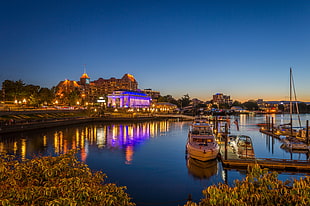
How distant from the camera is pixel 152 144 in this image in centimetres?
5066

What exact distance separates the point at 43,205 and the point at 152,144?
44273 millimetres

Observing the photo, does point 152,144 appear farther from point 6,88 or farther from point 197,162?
point 6,88

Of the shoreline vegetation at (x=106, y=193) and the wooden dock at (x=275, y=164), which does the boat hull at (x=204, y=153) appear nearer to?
the wooden dock at (x=275, y=164)

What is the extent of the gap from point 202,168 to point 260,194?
2215cm

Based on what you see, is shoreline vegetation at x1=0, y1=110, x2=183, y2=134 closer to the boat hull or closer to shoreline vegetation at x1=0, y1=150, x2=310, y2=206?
the boat hull

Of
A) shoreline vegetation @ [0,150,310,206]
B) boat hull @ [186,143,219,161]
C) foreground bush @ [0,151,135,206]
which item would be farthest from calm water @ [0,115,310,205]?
shoreline vegetation @ [0,150,310,206]

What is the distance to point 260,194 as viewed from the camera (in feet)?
24.9

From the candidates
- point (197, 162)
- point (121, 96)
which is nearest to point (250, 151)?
point (197, 162)

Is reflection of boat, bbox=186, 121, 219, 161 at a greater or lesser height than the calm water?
greater

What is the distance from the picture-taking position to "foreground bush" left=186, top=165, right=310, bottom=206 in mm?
7020

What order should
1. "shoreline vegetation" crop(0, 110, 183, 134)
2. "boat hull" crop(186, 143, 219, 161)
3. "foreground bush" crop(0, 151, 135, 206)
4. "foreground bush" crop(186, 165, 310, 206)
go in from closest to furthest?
1. "foreground bush" crop(0, 151, 135, 206)
2. "foreground bush" crop(186, 165, 310, 206)
3. "boat hull" crop(186, 143, 219, 161)
4. "shoreline vegetation" crop(0, 110, 183, 134)

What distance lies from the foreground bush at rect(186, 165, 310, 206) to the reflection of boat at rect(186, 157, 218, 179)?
19.1m

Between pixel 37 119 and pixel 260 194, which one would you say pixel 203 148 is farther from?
pixel 37 119

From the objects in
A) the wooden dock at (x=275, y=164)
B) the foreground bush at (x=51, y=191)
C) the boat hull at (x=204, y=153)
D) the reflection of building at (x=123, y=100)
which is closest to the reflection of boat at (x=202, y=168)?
the boat hull at (x=204, y=153)
